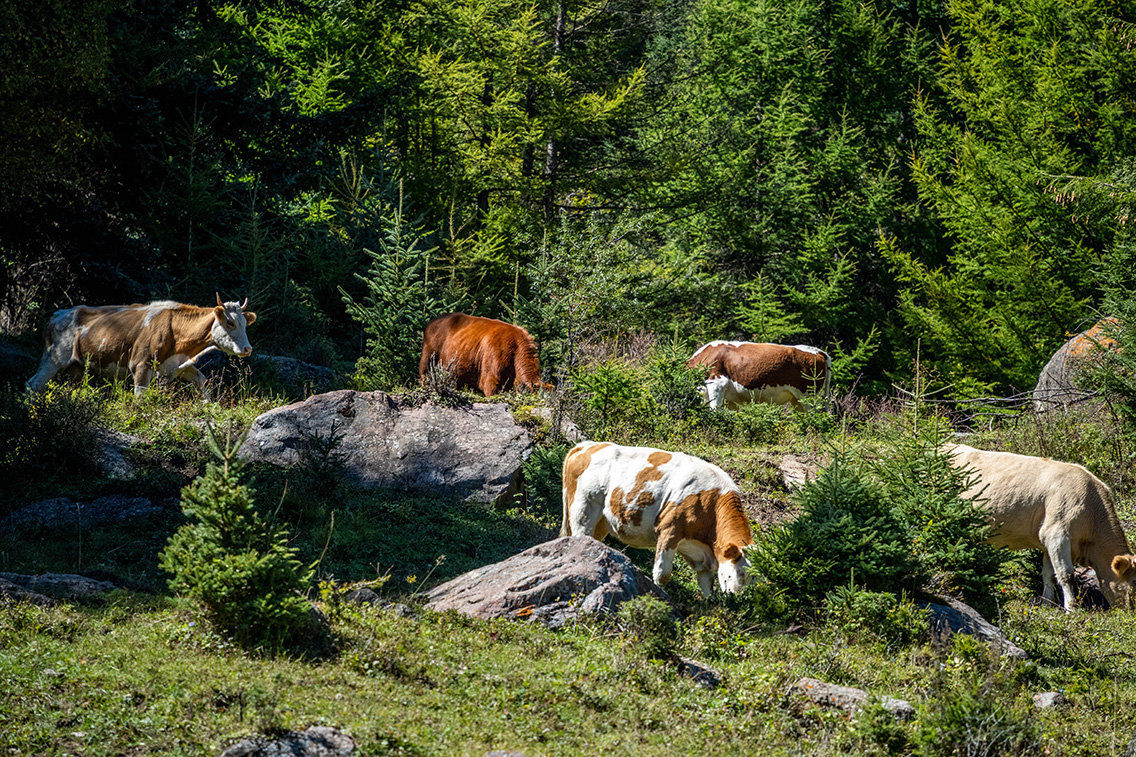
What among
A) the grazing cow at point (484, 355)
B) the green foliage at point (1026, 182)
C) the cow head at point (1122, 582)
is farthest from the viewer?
the green foliage at point (1026, 182)

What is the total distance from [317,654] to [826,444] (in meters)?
9.60

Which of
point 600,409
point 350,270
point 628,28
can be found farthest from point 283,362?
point 628,28

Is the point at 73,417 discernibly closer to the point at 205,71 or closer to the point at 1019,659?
the point at 1019,659

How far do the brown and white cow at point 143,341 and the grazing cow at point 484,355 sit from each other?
285cm

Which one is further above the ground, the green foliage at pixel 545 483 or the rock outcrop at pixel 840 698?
the rock outcrop at pixel 840 698

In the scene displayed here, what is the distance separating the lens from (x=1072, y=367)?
16.5 metres

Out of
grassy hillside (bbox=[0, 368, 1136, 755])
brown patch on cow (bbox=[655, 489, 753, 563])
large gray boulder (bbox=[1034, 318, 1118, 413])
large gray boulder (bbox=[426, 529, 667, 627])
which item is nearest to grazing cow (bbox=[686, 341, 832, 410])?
large gray boulder (bbox=[1034, 318, 1118, 413])

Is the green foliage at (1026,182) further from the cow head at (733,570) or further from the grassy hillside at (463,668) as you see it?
the cow head at (733,570)

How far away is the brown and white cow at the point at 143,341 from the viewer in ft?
47.2

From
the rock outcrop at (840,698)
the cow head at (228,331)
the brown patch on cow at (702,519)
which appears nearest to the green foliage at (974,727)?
the rock outcrop at (840,698)

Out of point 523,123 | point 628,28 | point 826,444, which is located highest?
point 628,28

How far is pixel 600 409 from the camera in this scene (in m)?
14.4

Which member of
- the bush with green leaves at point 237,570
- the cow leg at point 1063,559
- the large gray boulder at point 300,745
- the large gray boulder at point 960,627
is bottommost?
the cow leg at point 1063,559

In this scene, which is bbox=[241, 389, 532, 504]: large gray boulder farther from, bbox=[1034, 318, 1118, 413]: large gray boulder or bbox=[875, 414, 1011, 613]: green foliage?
bbox=[1034, 318, 1118, 413]: large gray boulder
